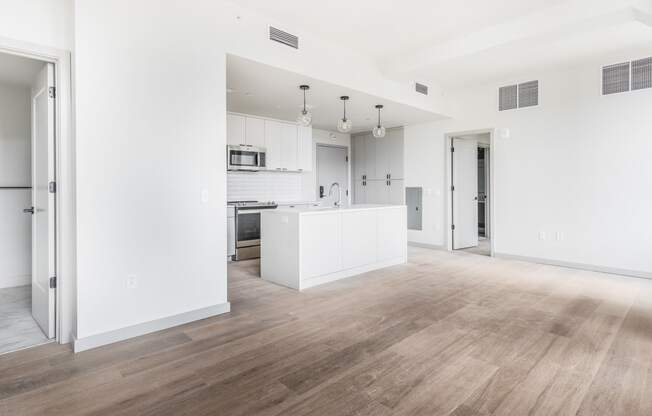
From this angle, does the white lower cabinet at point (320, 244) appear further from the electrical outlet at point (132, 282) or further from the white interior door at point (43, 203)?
the white interior door at point (43, 203)

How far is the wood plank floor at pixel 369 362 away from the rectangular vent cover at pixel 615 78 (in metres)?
2.69

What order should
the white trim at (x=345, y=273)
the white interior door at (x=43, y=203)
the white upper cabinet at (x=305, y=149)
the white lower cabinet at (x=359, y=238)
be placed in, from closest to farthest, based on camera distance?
the white interior door at (x=43, y=203) → the white trim at (x=345, y=273) → the white lower cabinet at (x=359, y=238) → the white upper cabinet at (x=305, y=149)

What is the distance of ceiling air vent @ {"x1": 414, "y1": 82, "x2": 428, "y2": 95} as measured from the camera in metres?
5.67

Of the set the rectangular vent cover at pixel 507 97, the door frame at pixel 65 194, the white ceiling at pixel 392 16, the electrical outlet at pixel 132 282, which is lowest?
the electrical outlet at pixel 132 282

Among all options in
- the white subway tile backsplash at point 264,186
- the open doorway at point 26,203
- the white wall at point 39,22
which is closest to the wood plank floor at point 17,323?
the open doorway at point 26,203

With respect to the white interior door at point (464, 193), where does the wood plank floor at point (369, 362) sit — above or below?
below

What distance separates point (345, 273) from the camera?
15.1ft

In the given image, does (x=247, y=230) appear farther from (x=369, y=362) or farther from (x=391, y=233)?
(x=369, y=362)

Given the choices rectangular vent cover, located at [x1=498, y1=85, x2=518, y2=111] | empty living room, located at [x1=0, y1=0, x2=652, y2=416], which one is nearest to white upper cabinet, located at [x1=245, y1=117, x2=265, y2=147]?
empty living room, located at [x1=0, y1=0, x2=652, y2=416]

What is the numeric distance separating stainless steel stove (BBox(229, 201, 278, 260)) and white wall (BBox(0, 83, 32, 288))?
8.64 ft

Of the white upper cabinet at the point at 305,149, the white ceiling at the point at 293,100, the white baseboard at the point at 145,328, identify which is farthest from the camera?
the white upper cabinet at the point at 305,149

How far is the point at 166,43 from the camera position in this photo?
290 cm

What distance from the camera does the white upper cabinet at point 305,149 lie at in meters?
7.07

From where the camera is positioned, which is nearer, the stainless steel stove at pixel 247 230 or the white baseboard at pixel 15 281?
the white baseboard at pixel 15 281
